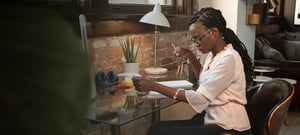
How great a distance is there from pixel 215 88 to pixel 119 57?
867 mm

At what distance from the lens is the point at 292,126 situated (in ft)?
12.5

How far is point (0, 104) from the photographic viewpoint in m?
0.16

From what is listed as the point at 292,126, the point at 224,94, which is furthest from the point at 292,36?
the point at 224,94

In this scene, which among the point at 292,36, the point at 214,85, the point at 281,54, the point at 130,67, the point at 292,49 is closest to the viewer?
the point at 214,85

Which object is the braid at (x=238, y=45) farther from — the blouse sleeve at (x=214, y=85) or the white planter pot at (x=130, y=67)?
the white planter pot at (x=130, y=67)

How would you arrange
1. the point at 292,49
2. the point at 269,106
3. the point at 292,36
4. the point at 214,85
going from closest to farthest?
the point at 214,85, the point at 269,106, the point at 292,49, the point at 292,36

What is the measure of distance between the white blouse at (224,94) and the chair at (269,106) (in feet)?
0.34

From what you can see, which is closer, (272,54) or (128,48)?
(128,48)

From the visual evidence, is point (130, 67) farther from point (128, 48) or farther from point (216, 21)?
point (216, 21)

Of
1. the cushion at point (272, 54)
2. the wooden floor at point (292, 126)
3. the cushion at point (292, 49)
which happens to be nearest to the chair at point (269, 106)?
the wooden floor at point (292, 126)

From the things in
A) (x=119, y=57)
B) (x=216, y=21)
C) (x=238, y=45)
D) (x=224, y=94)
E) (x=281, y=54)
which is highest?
(x=216, y=21)

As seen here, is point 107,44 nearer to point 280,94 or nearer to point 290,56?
point 280,94

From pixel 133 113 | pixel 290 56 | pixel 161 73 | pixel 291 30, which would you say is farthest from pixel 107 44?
pixel 291 30

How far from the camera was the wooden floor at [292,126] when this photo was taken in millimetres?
3592
